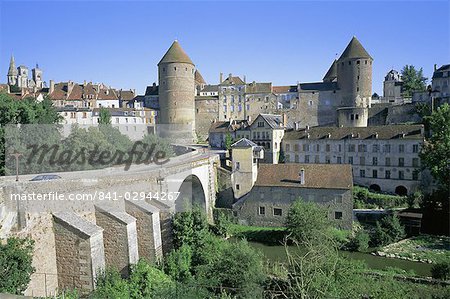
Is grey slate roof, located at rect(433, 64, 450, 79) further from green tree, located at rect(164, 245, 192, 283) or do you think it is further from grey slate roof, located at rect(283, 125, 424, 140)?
green tree, located at rect(164, 245, 192, 283)

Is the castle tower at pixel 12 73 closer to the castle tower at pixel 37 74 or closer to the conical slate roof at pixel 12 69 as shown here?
the conical slate roof at pixel 12 69

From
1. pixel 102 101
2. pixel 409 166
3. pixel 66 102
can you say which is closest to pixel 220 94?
pixel 102 101

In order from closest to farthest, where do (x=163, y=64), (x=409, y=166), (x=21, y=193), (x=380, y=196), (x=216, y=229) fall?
(x=21, y=193) < (x=216, y=229) < (x=380, y=196) < (x=409, y=166) < (x=163, y=64)

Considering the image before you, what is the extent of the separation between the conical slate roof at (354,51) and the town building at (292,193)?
92.1 ft

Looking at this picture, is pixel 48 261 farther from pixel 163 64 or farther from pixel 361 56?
pixel 361 56

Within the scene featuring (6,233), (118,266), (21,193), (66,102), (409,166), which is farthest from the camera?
(66,102)

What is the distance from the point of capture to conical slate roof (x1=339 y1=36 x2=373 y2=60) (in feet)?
163

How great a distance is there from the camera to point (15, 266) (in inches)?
421

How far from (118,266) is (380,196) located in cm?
2320

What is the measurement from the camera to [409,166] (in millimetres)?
32688

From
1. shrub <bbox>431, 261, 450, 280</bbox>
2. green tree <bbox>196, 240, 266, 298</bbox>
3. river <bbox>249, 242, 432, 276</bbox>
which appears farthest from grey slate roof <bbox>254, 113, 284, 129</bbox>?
green tree <bbox>196, 240, 266, 298</bbox>

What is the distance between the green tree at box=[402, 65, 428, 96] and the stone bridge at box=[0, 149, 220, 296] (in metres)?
50.9

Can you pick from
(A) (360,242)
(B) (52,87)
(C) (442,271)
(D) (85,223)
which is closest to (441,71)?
(A) (360,242)

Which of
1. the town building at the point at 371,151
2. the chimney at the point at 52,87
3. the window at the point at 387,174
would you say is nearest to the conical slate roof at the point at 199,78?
the chimney at the point at 52,87
